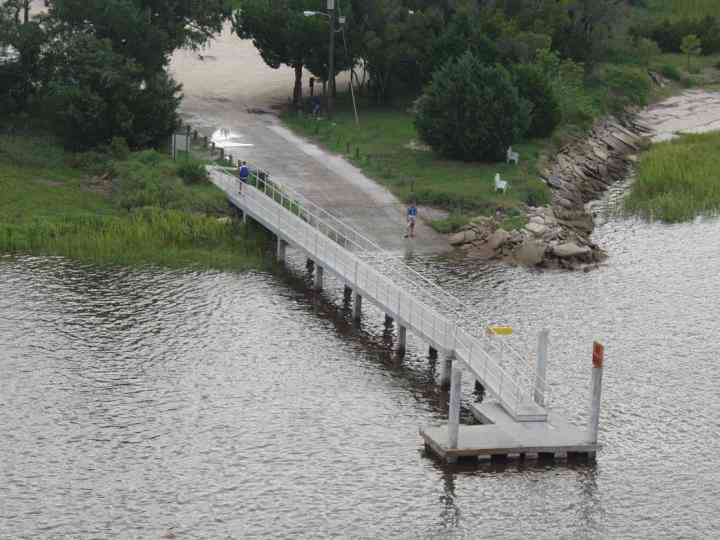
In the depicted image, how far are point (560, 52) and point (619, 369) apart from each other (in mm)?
53547

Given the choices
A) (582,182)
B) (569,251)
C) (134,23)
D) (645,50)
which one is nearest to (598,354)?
(569,251)

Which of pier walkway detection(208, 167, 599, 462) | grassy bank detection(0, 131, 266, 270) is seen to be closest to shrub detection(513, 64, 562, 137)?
pier walkway detection(208, 167, 599, 462)

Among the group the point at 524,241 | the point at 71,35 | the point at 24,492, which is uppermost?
the point at 71,35

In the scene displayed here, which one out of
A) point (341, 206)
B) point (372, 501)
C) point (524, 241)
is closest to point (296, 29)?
point (341, 206)

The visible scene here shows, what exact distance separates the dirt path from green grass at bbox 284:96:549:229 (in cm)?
124

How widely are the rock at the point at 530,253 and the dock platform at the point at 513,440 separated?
70.2 feet

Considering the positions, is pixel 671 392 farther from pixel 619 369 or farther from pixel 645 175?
pixel 645 175

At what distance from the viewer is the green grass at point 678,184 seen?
3187 inches

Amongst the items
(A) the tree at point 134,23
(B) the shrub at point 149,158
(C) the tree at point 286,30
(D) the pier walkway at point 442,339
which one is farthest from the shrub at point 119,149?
(C) the tree at point 286,30

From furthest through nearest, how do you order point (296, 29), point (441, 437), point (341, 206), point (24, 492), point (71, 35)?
point (296, 29)
point (71, 35)
point (341, 206)
point (441, 437)
point (24, 492)

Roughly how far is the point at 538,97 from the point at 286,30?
17022mm

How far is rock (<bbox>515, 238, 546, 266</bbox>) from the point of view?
7088cm

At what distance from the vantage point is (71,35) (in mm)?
87062

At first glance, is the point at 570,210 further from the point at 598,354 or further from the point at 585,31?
the point at 598,354
